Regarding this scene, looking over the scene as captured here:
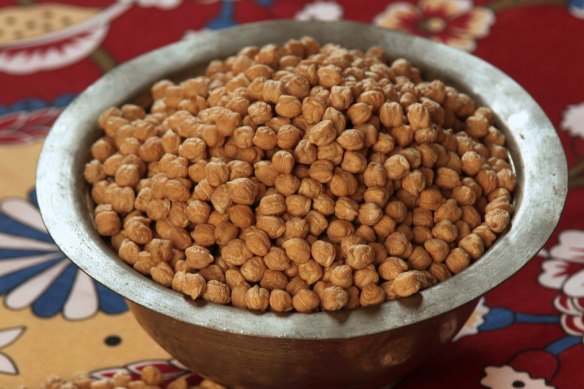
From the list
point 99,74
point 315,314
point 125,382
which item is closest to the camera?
point 315,314

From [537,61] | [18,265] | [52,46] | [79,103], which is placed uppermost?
[537,61]

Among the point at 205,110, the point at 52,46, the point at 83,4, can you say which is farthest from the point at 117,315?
the point at 83,4

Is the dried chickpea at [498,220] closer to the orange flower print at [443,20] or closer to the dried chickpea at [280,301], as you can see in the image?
the dried chickpea at [280,301]

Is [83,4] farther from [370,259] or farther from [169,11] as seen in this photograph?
[370,259]

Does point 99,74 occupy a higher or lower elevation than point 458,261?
lower

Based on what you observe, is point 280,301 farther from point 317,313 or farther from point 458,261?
point 458,261

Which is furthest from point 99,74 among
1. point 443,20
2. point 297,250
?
point 297,250

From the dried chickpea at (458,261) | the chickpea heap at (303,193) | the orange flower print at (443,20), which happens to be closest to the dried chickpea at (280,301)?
the chickpea heap at (303,193)
